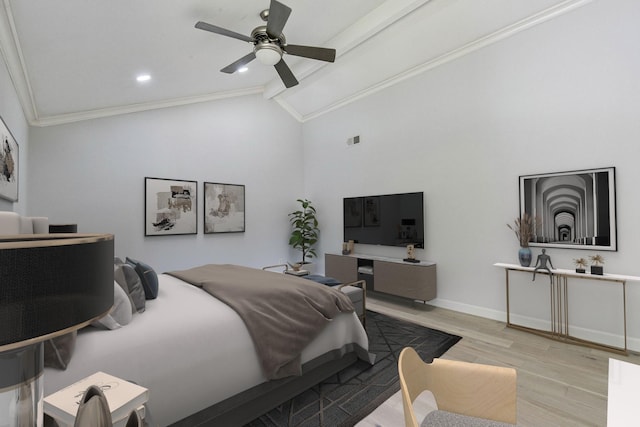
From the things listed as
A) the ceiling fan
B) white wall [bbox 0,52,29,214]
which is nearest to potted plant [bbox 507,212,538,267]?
the ceiling fan

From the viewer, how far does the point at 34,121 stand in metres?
3.50

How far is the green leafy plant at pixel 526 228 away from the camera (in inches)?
124

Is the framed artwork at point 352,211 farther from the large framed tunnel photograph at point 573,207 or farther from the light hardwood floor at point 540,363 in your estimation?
the large framed tunnel photograph at point 573,207

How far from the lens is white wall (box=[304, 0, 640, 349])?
2738 mm

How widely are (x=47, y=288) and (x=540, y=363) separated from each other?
3241mm

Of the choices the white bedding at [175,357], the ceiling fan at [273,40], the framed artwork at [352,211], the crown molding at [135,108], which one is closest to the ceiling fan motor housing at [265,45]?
the ceiling fan at [273,40]

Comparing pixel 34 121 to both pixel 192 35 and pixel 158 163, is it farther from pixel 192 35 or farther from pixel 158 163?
pixel 192 35

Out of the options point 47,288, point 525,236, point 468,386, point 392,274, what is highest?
point 47,288

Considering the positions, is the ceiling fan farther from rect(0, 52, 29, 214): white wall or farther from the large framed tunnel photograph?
the large framed tunnel photograph

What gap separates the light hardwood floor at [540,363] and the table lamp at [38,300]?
7.66 feet

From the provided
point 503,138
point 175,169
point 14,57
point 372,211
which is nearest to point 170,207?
point 175,169

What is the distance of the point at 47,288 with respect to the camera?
0.46 metres

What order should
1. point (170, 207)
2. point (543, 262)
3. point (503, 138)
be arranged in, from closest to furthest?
point (543, 262)
point (503, 138)
point (170, 207)

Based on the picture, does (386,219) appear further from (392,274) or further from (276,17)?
(276,17)
